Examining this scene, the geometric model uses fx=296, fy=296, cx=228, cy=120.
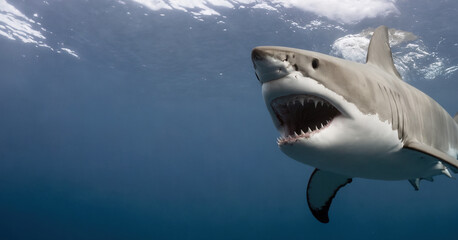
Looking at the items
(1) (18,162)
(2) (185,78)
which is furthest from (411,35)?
(1) (18,162)

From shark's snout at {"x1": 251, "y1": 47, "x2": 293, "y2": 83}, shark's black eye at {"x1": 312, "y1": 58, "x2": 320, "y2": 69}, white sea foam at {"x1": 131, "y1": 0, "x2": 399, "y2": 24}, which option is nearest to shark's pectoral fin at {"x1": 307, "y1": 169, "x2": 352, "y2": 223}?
shark's black eye at {"x1": 312, "y1": 58, "x2": 320, "y2": 69}

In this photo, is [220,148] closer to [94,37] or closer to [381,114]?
[94,37]

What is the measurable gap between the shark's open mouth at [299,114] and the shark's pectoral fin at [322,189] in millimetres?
1543

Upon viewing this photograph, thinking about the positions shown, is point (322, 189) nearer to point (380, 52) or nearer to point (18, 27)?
point (380, 52)

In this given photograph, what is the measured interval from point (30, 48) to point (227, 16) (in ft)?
59.9

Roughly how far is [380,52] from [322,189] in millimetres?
2008

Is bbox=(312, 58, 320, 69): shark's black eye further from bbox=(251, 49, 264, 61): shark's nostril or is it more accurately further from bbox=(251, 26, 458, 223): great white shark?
bbox=(251, 49, 264, 61): shark's nostril

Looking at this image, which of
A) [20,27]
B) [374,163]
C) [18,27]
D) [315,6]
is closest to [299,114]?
[374,163]

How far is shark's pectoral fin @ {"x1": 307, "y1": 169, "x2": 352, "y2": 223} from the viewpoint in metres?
3.87

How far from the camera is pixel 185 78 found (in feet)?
98.2

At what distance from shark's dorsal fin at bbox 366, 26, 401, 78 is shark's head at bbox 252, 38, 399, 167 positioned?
1728 millimetres

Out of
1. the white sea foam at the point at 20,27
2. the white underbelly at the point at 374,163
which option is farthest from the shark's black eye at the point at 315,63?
the white sea foam at the point at 20,27

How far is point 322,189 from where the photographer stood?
4.02 meters

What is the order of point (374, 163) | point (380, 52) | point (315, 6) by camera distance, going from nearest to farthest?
point (374, 163), point (380, 52), point (315, 6)
